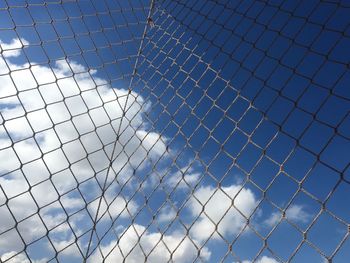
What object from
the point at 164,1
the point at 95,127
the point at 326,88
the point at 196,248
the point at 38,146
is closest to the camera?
the point at 196,248

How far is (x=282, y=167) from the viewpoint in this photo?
7.19 feet

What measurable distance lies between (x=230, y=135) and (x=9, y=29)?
1.65 m

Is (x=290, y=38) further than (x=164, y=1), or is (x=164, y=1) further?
(x=164, y=1)

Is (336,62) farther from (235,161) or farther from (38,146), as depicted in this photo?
(38,146)

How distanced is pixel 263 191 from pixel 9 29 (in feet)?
6.47

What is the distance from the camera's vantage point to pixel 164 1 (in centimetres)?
375

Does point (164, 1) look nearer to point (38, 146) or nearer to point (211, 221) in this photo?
point (38, 146)

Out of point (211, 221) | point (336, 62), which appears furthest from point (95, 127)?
point (336, 62)

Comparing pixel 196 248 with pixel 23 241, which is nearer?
pixel 196 248

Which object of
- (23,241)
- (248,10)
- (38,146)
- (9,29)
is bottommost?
(23,241)

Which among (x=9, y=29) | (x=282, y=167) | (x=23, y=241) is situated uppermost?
(x=282, y=167)

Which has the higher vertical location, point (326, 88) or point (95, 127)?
point (326, 88)

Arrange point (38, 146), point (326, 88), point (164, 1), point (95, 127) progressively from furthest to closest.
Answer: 1. point (164, 1)
2. point (95, 127)
3. point (38, 146)
4. point (326, 88)

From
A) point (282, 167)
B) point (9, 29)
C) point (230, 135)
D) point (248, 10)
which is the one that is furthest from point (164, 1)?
point (282, 167)
